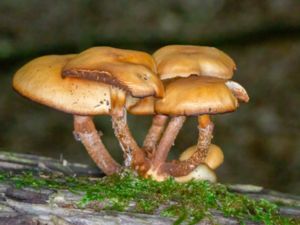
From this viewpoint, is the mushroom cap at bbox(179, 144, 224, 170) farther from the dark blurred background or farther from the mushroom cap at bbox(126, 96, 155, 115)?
the dark blurred background

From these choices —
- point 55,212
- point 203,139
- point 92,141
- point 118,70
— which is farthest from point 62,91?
point 203,139

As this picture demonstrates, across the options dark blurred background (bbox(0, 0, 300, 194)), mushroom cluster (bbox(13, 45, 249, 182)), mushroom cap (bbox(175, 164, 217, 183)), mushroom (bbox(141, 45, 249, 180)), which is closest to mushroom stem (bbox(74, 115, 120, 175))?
mushroom cluster (bbox(13, 45, 249, 182))

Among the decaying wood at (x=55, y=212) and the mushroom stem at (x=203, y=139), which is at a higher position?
the mushroom stem at (x=203, y=139)

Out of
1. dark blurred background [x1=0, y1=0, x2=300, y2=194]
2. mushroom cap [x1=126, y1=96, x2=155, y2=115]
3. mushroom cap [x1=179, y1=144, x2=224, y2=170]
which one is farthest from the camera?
dark blurred background [x1=0, y1=0, x2=300, y2=194]

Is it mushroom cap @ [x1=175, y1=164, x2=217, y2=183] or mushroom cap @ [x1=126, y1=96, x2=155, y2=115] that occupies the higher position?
mushroom cap @ [x1=126, y1=96, x2=155, y2=115]

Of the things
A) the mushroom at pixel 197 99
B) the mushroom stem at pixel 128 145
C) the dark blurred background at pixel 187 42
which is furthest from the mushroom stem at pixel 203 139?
the dark blurred background at pixel 187 42

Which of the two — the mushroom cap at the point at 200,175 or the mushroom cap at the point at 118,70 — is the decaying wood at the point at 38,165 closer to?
the mushroom cap at the point at 200,175

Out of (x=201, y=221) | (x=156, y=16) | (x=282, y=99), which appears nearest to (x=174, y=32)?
(x=156, y=16)
